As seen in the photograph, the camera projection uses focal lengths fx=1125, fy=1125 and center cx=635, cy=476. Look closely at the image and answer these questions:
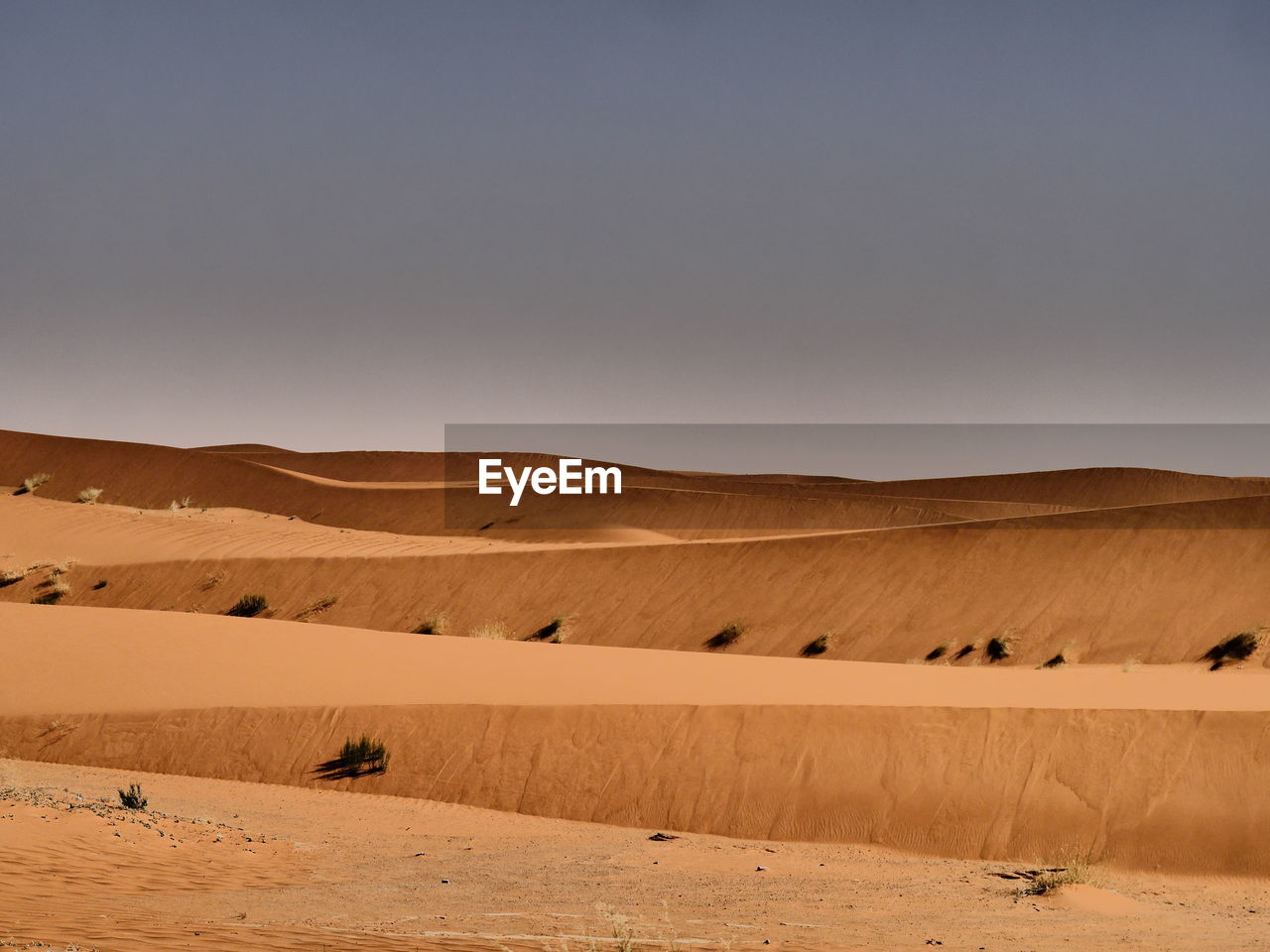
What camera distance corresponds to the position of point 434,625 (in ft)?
85.3

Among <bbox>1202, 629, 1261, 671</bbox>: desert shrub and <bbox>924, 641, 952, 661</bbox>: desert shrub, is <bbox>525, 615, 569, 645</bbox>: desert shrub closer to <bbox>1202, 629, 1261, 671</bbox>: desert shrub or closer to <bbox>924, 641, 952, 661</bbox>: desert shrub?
<bbox>924, 641, 952, 661</bbox>: desert shrub

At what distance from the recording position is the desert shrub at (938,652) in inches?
923

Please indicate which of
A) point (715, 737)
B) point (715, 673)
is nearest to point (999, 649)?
point (715, 673)

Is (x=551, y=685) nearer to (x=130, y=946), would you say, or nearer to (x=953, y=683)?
(x=953, y=683)

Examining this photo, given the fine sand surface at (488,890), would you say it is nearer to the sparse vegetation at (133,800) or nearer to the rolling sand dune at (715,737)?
the sparse vegetation at (133,800)

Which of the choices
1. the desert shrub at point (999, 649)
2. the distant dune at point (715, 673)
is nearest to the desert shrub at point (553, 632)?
the distant dune at point (715, 673)

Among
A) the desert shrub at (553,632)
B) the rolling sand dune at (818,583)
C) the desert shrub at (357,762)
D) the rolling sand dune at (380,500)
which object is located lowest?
the desert shrub at (357,762)

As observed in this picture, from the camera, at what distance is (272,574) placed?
2886cm

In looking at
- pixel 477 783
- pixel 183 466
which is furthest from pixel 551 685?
pixel 183 466

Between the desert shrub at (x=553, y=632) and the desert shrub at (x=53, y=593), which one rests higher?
the desert shrub at (x=53, y=593)

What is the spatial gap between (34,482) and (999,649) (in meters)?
48.0

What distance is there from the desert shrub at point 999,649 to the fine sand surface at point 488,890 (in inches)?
515

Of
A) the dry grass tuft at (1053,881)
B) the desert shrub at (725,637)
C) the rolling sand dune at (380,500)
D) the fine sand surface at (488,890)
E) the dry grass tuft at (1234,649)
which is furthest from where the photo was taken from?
the rolling sand dune at (380,500)

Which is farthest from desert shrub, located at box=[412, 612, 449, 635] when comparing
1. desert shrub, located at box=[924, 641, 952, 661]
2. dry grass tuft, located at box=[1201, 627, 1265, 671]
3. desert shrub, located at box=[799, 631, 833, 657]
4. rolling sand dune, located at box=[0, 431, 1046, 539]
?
rolling sand dune, located at box=[0, 431, 1046, 539]
